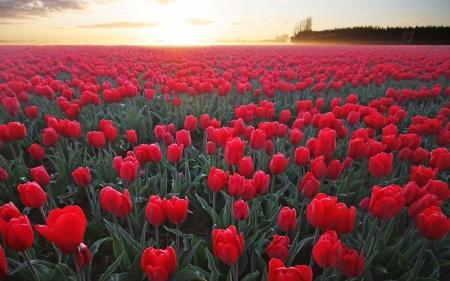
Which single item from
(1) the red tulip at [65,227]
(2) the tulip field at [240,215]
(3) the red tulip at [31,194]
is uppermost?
(1) the red tulip at [65,227]

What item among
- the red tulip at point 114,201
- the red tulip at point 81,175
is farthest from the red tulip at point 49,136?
the red tulip at point 114,201

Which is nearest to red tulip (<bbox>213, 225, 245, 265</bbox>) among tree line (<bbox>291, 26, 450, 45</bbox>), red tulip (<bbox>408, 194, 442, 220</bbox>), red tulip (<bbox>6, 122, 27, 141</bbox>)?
red tulip (<bbox>408, 194, 442, 220</bbox>)

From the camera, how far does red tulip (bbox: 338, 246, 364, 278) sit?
4.76ft

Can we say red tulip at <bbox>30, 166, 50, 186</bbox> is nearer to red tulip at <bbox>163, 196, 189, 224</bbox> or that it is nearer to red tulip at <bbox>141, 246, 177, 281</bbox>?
red tulip at <bbox>163, 196, 189, 224</bbox>

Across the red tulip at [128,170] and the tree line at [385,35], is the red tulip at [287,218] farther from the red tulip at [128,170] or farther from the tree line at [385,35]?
the tree line at [385,35]

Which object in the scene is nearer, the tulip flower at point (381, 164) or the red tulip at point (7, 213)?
the red tulip at point (7, 213)

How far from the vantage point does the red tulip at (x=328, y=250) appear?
136cm

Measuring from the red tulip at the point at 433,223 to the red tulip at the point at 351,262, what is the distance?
489mm

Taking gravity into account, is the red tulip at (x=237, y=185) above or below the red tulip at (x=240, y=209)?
above

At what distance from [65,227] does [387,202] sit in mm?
1631

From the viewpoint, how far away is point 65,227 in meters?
1.36

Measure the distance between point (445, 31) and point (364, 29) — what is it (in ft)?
39.8

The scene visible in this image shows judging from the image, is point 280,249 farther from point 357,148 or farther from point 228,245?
point 357,148

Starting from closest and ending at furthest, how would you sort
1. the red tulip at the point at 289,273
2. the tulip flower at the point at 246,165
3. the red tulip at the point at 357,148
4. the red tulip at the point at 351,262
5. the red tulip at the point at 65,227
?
the red tulip at the point at 289,273 < the red tulip at the point at 65,227 < the red tulip at the point at 351,262 < the tulip flower at the point at 246,165 < the red tulip at the point at 357,148
